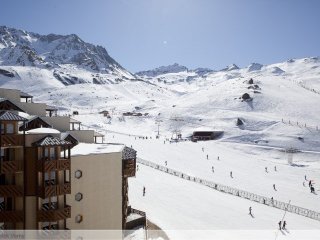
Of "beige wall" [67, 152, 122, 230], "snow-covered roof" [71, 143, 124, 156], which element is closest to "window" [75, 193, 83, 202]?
"beige wall" [67, 152, 122, 230]

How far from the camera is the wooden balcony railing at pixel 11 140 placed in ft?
81.1

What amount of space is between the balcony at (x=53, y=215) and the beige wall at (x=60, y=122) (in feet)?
43.7

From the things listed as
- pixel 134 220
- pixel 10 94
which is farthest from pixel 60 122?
pixel 134 220

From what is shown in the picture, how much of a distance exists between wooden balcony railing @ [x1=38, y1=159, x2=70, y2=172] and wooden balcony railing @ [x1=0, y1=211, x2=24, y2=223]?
328 cm

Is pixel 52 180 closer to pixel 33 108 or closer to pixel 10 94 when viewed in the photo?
pixel 10 94

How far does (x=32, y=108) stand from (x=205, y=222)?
22.7 m

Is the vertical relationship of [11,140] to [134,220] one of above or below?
above

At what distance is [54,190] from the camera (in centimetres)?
2662

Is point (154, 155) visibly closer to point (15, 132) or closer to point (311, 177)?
point (311, 177)

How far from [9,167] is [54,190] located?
3.53 metres

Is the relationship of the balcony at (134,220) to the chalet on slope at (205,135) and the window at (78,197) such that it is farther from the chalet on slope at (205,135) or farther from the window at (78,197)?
the chalet on slope at (205,135)

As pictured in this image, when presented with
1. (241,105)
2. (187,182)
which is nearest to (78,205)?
(187,182)

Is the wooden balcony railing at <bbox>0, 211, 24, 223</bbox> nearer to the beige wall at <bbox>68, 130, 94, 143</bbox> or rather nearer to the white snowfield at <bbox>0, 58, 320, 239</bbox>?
the beige wall at <bbox>68, 130, 94, 143</bbox>

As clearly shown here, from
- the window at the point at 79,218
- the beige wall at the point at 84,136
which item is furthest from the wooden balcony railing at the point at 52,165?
the beige wall at the point at 84,136
